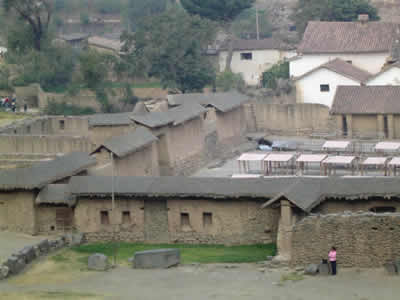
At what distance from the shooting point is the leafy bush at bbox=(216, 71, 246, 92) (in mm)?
72125

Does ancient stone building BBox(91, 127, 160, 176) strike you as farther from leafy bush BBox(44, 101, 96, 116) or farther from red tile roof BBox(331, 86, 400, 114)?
leafy bush BBox(44, 101, 96, 116)

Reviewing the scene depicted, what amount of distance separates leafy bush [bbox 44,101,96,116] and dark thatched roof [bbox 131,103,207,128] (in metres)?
11.3

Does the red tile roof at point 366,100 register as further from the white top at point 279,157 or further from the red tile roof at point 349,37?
the white top at point 279,157

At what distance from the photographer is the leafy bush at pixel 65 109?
64250mm

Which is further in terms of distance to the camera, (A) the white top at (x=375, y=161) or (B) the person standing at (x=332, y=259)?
(A) the white top at (x=375, y=161)

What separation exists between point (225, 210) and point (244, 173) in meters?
13.1

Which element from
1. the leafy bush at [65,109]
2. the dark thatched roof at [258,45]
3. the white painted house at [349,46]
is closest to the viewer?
the leafy bush at [65,109]

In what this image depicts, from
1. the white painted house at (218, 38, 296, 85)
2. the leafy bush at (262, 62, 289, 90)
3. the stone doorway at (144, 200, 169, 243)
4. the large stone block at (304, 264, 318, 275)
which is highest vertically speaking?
the white painted house at (218, 38, 296, 85)

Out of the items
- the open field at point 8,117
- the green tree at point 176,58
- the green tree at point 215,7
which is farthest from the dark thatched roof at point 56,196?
the green tree at point 215,7

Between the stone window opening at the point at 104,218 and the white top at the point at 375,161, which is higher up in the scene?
the white top at the point at 375,161

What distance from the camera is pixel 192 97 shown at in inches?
2324

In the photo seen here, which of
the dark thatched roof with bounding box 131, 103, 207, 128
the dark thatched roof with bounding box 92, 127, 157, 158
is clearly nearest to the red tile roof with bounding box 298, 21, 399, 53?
the dark thatched roof with bounding box 131, 103, 207, 128

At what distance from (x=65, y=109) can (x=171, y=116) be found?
1456 cm

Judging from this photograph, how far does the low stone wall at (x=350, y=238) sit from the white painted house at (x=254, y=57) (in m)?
44.4
